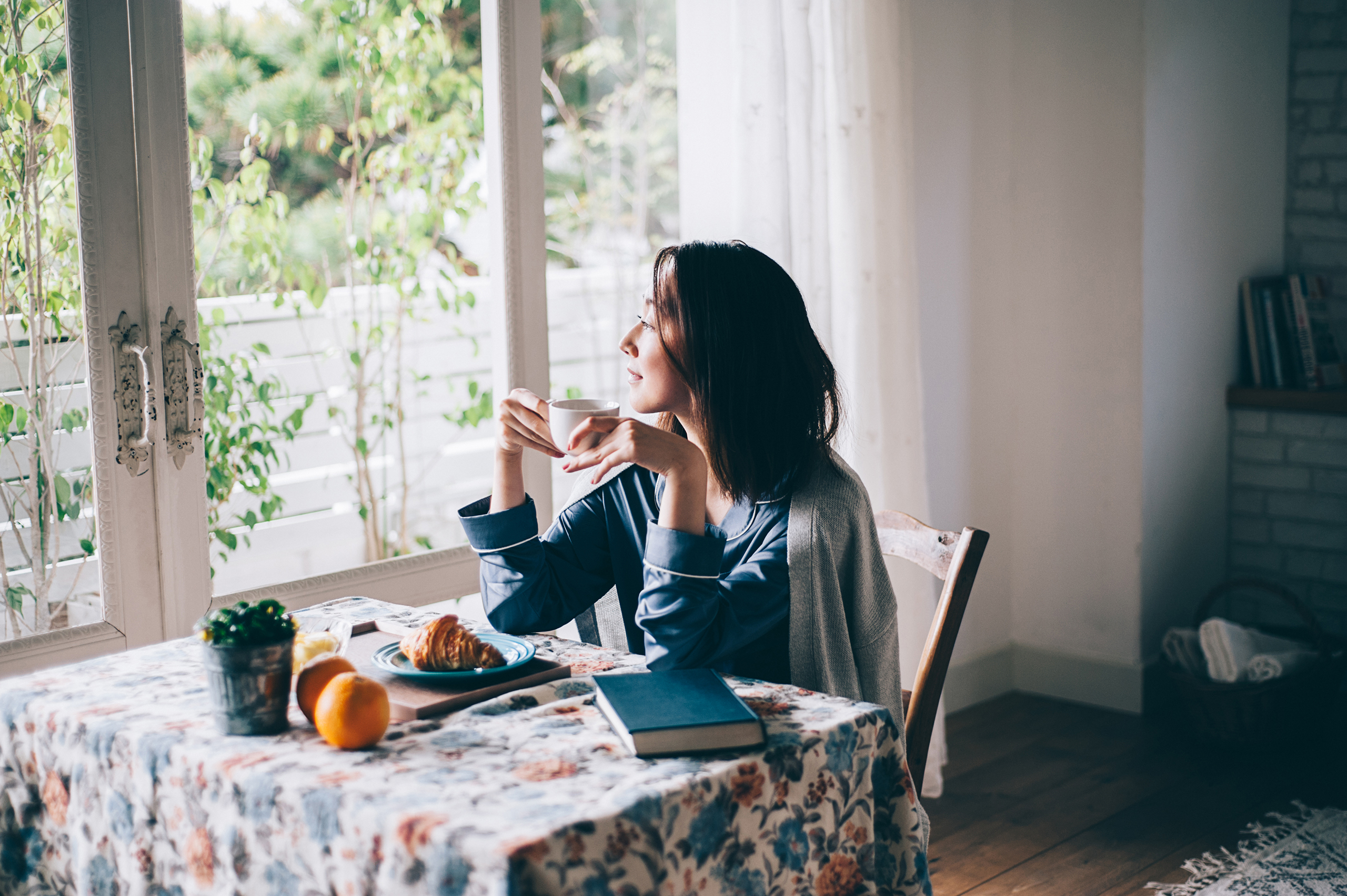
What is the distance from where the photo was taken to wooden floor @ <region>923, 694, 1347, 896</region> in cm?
229

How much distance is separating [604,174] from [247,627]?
2.35 m

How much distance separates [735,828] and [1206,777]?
206cm

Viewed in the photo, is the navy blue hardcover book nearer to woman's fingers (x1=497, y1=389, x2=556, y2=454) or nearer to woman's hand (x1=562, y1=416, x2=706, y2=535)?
woman's hand (x1=562, y1=416, x2=706, y2=535)

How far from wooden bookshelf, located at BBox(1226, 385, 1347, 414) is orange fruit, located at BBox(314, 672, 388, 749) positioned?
287 centimetres

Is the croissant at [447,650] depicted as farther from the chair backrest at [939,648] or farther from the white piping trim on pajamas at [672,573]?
the chair backrest at [939,648]

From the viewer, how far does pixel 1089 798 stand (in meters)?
2.61

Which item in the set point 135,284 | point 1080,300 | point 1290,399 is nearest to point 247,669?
point 135,284

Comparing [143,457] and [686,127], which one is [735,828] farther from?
[686,127]

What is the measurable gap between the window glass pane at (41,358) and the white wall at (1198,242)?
238 cm

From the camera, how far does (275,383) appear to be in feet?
7.74

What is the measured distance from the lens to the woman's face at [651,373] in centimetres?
159

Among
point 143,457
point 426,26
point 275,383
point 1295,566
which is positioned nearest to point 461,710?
point 143,457

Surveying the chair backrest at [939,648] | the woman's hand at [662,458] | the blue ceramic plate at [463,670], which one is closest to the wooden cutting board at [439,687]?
the blue ceramic plate at [463,670]

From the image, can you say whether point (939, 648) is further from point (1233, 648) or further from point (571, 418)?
point (1233, 648)
